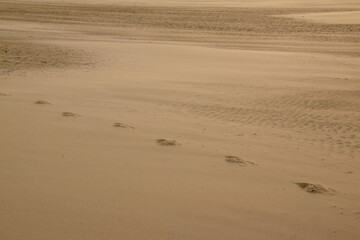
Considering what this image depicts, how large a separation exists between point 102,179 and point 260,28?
674 inches

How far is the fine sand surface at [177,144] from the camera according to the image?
139 inches

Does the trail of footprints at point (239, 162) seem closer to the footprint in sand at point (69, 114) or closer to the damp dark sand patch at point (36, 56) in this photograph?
the footprint in sand at point (69, 114)

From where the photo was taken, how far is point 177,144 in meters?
5.34

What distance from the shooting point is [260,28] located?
20.1m

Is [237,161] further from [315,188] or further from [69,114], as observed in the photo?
[69,114]

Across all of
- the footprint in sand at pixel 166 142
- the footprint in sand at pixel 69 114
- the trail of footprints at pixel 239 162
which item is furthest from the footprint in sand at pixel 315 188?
the footprint in sand at pixel 69 114

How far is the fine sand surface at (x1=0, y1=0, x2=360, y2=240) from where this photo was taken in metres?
3.54

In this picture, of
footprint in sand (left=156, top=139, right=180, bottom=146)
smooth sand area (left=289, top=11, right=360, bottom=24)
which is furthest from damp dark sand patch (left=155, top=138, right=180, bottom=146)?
smooth sand area (left=289, top=11, right=360, bottom=24)

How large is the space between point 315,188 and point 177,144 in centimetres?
174

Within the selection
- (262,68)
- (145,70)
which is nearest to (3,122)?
(145,70)

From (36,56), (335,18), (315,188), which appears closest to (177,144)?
(315,188)

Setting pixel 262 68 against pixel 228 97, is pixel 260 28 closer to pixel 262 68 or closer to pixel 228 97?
pixel 262 68

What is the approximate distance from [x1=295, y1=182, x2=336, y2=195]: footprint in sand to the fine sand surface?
0.01 meters

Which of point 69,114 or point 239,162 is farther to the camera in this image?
point 69,114
